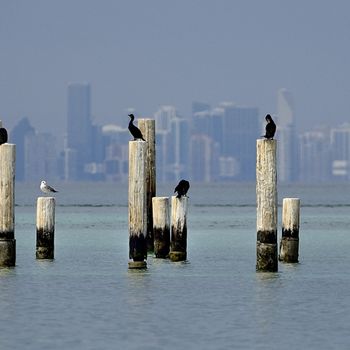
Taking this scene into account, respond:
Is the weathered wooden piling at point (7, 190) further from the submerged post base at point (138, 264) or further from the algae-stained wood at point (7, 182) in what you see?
the submerged post base at point (138, 264)

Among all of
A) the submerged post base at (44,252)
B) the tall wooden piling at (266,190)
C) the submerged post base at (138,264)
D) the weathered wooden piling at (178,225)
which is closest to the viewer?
the tall wooden piling at (266,190)

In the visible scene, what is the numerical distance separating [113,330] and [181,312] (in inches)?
119

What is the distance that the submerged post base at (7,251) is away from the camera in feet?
116

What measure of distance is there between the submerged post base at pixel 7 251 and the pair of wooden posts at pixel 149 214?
2.74 m

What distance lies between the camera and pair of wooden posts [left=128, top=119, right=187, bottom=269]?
111ft

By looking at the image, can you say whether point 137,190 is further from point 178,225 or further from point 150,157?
point 150,157

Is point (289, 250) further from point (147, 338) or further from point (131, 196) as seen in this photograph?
point (147, 338)

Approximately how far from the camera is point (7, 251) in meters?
35.6

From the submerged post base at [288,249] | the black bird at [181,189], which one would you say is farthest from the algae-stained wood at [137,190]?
the submerged post base at [288,249]

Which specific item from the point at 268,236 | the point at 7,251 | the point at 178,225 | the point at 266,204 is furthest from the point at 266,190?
the point at 7,251

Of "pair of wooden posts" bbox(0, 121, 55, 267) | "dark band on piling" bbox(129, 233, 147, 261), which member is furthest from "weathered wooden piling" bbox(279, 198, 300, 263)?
"pair of wooden posts" bbox(0, 121, 55, 267)

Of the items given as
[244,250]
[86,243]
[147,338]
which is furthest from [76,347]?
[86,243]

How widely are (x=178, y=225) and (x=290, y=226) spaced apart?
2.86m

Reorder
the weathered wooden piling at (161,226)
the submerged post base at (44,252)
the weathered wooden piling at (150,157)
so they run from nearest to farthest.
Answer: the weathered wooden piling at (161,226) < the submerged post base at (44,252) < the weathered wooden piling at (150,157)
